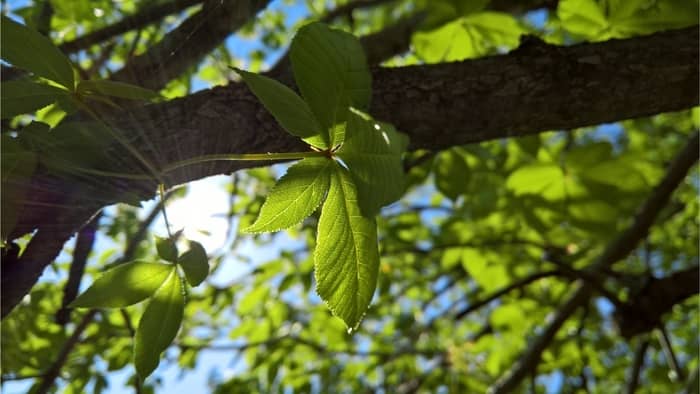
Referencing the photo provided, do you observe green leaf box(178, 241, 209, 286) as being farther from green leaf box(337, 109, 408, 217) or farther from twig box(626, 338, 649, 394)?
twig box(626, 338, 649, 394)

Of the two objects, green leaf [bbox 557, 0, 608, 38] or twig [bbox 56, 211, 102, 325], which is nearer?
twig [bbox 56, 211, 102, 325]

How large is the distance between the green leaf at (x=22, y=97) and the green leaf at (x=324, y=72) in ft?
0.90

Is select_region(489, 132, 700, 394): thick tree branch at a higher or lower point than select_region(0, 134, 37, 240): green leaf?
lower

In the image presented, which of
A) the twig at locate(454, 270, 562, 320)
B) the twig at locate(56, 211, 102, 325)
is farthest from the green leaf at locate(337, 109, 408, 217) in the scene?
the twig at locate(454, 270, 562, 320)

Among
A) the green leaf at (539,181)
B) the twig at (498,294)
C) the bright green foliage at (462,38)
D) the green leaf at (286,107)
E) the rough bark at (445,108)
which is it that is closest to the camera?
the green leaf at (286,107)

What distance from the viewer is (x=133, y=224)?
64.1 inches

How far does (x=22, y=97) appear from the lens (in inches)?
25.9

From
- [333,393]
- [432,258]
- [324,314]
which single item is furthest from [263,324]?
[432,258]

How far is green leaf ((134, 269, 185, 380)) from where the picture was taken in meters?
0.71

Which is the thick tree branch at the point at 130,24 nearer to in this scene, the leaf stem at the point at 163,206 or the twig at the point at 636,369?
the leaf stem at the point at 163,206

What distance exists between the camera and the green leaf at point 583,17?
55.4 inches

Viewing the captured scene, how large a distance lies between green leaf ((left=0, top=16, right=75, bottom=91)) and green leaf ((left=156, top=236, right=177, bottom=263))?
0.22m

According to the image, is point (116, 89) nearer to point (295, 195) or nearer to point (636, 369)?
point (295, 195)

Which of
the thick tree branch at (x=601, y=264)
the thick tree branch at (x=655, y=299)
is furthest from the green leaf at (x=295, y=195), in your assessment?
the thick tree branch at (x=655, y=299)
